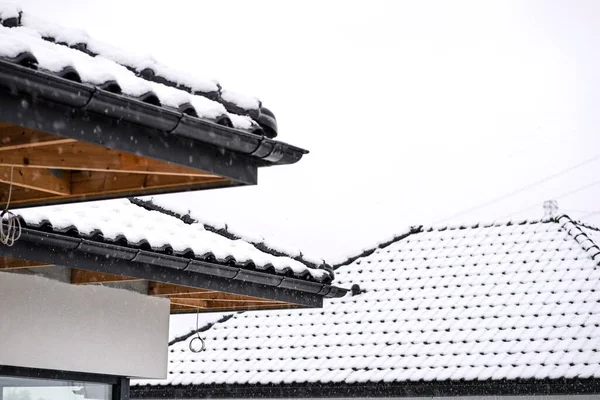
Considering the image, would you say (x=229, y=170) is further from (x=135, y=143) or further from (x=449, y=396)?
(x=449, y=396)

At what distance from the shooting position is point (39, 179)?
5.04 metres

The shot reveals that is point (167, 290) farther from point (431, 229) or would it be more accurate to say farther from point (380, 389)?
point (431, 229)

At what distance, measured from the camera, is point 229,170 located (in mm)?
4523

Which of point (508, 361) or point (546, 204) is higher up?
point (546, 204)

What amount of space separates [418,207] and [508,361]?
67.0 metres

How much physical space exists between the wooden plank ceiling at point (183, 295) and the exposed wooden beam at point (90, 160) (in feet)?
5.33

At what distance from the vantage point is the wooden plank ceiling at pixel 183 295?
263 inches

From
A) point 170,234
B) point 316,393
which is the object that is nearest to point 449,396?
point 316,393

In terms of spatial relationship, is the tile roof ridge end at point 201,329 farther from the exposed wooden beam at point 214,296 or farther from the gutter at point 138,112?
the gutter at point 138,112

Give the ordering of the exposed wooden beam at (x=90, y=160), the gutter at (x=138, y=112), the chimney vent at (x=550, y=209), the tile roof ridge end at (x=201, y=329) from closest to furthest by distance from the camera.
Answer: the gutter at (x=138, y=112)
the exposed wooden beam at (x=90, y=160)
the tile roof ridge end at (x=201, y=329)
the chimney vent at (x=550, y=209)

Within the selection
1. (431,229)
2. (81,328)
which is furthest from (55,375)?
(431,229)

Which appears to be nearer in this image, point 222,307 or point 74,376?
point 74,376

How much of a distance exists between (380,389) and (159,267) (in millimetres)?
5027

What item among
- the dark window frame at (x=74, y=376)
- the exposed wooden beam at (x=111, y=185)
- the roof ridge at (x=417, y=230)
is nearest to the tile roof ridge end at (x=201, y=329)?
the roof ridge at (x=417, y=230)
